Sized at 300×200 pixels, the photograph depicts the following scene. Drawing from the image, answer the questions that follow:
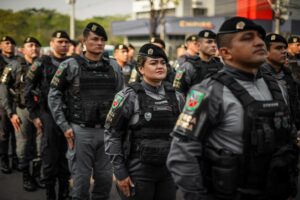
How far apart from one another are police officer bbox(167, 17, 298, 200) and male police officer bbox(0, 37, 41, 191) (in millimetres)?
4163

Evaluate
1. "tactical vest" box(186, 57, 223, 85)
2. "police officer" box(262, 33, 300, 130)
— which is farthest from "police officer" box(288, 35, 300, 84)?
"police officer" box(262, 33, 300, 130)

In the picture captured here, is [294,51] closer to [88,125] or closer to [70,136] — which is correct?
[88,125]

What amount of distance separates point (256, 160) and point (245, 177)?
4.6 inches

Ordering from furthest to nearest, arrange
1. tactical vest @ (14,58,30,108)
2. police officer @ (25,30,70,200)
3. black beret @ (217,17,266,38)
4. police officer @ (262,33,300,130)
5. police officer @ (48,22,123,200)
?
1. tactical vest @ (14,58,30,108)
2. police officer @ (25,30,70,200)
3. police officer @ (262,33,300,130)
4. police officer @ (48,22,123,200)
5. black beret @ (217,17,266,38)

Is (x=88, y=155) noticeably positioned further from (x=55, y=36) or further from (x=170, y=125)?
(x=55, y=36)

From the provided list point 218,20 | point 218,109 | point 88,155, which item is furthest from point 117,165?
point 218,20

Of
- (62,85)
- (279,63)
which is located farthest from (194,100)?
(279,63)

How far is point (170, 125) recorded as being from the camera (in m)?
3.38

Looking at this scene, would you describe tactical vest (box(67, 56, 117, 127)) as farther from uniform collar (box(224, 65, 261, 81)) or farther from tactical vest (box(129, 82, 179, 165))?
uniform collar (box(224, 65, 261, 81))

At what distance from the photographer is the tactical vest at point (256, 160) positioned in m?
2.19

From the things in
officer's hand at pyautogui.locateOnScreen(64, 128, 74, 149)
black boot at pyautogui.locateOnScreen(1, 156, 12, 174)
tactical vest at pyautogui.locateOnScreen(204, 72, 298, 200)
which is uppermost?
tactical vest at pyautogui.locateOnScreen(204, 72, 298, 200)

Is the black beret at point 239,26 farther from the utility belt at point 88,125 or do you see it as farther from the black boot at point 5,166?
the black boot at point 5,166

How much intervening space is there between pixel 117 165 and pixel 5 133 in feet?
14.3

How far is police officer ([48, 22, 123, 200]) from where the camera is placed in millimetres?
4273
